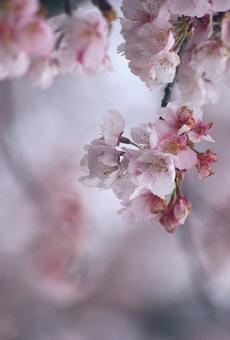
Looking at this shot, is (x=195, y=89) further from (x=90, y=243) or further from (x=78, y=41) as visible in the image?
(x=90, y=243)

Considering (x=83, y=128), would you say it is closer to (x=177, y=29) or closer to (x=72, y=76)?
(x=72, y=76)

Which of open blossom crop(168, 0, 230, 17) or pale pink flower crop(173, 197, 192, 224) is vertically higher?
open blossom crop(168, 0, 230, 17)

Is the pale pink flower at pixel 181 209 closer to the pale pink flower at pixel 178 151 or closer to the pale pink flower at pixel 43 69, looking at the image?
the pale pink flower at pixel 178 151

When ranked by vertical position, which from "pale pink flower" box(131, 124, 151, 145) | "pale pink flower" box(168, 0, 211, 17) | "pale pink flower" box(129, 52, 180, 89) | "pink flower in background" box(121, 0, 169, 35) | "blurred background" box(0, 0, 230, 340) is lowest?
"pale pink flower" box(131, 124, 151, 145)

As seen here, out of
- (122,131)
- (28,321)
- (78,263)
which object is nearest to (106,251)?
(78,263)

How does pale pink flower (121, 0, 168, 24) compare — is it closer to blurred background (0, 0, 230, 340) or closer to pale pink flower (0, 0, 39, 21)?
pale pink flower (0, 0, 39, 21)

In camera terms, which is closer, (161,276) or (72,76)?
(72,76)

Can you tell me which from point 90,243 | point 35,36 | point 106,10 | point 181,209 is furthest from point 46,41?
point 90,243

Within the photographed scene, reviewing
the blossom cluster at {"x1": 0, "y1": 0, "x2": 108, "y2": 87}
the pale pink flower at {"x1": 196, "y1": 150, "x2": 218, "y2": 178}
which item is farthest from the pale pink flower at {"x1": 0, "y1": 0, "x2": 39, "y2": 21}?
the pale pink flower at {"x1": 196, "y1": 150, "x2": 218, "y2": 178}
